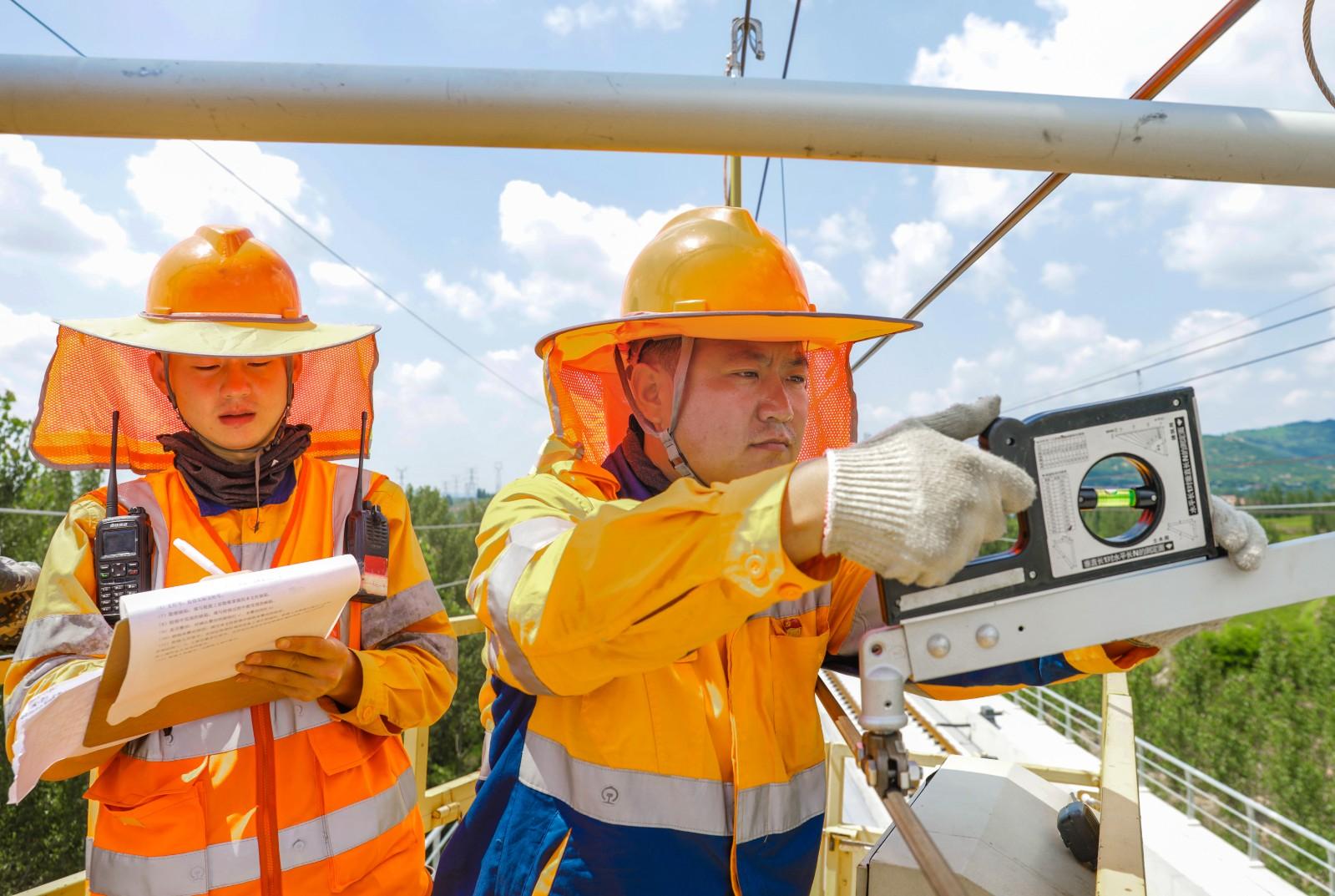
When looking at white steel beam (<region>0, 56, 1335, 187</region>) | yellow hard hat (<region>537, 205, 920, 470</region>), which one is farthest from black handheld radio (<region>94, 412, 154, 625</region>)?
white steel beam (<region>0, 56, 1335, 187</region>)

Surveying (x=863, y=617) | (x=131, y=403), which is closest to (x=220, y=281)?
(x=131, y=403)

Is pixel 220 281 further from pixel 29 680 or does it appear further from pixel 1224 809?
pixel 1224 809

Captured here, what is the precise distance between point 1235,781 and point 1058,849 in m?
56.3

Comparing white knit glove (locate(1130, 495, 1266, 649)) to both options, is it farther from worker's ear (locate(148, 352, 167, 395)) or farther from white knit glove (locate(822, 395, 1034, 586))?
worker's ear (locate(148, 352, 167, 395))

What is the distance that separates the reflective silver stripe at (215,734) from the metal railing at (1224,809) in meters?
7.77

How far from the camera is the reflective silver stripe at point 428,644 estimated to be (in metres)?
2.25

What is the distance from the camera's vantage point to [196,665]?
5.50 feet

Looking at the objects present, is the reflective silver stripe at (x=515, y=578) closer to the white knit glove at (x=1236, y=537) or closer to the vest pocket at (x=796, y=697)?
the vest pocket at (x=796, y=697)

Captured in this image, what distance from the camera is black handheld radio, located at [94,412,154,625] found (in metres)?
1.92

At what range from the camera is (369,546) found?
7.11 ft

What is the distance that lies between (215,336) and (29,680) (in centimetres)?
90

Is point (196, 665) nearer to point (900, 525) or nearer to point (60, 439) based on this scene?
point (60, 439)

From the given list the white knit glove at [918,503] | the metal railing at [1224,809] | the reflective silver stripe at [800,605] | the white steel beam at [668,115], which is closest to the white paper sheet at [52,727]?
the white steel beam at [668,115]

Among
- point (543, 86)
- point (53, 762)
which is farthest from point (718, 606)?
point (53, 762)
